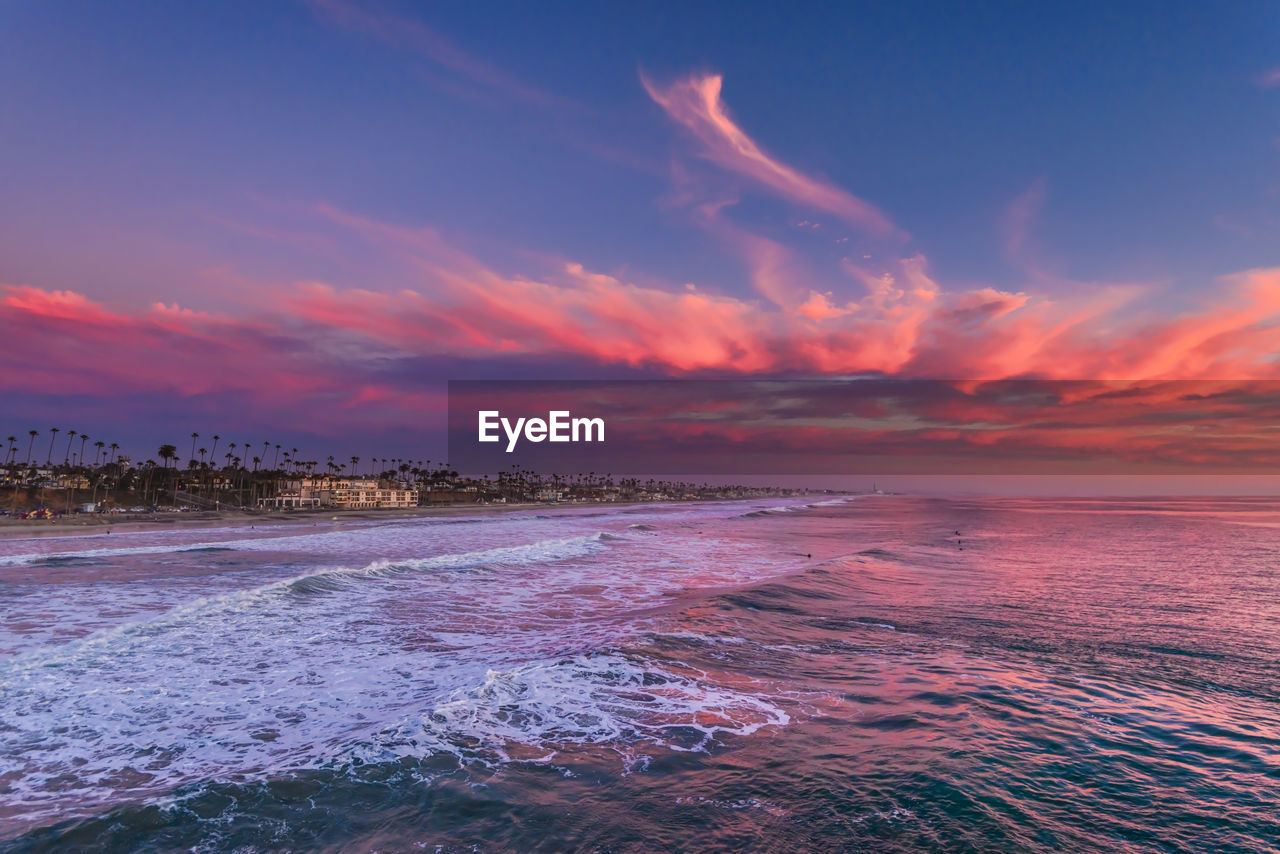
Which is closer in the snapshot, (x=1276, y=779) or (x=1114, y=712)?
(x=1276, y=779)

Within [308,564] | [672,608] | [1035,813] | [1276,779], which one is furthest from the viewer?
Result: [308,564]

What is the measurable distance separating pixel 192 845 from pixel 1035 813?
9.11 m

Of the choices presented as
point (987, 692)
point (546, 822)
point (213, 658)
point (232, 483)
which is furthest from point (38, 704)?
point (232, 483)

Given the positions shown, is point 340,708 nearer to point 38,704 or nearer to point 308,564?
point 38,704

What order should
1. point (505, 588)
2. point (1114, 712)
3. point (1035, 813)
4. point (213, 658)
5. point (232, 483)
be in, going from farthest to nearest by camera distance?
point (232, 483), point (505, 588), point (213, 658), point (1114, 712), point (1035, 813)

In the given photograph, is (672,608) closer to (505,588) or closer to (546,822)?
(505,588)

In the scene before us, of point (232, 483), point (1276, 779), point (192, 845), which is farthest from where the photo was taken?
point (232, 483)

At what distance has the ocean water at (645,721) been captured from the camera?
6473 millimetres

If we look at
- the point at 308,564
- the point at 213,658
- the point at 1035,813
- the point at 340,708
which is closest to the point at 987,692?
the point at 1035,813

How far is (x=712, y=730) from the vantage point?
9047 millimetres

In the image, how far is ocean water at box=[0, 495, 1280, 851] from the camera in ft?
21.2

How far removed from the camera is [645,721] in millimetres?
9570

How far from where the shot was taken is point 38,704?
1027 centimetres

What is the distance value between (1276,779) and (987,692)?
3622 millimetres
